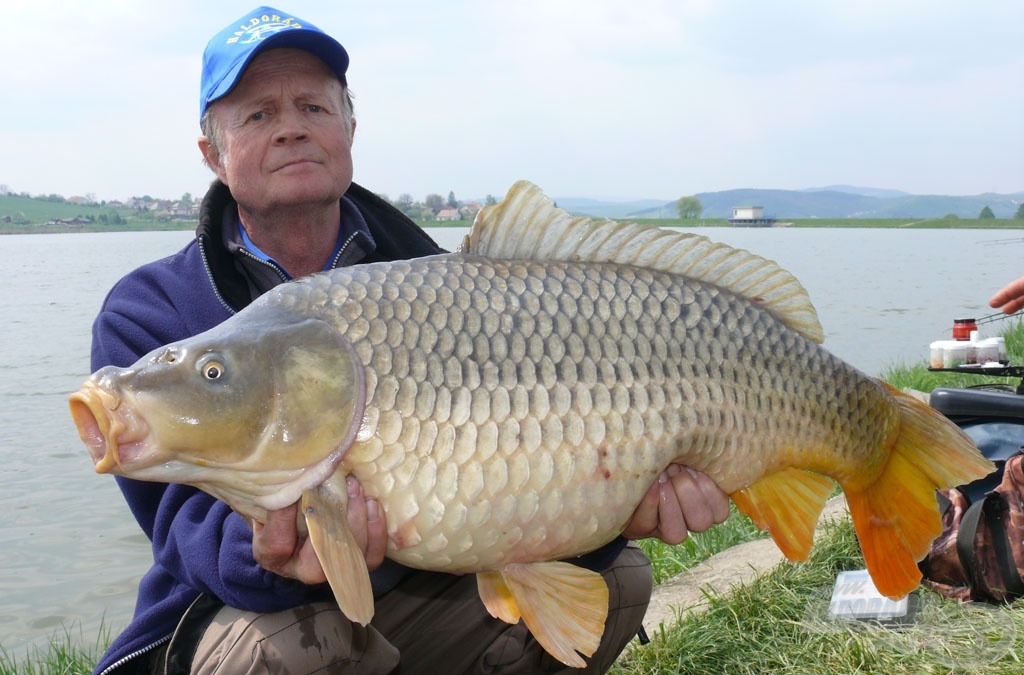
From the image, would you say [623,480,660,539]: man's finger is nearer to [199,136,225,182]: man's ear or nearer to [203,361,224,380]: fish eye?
[203,361,224,380]: fish eye

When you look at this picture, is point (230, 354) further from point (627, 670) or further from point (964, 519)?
point (964, 519)

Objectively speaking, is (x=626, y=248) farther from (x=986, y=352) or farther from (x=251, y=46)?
(x=986, y=352)

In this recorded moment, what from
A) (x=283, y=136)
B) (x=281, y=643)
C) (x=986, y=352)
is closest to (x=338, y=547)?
(x=281, y=643)

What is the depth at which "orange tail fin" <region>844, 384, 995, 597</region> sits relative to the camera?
157 cm

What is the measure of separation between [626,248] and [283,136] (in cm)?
91

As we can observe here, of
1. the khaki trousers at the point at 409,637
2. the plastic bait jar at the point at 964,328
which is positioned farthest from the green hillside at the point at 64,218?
the khaki trousers at the point at 409,637

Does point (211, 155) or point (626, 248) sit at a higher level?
point (211, 155)

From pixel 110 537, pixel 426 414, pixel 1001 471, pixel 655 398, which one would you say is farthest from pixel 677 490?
pixel 110 537

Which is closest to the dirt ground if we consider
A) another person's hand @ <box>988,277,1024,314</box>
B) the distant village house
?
another person's hand @ <box>988,277,1024,314</box>

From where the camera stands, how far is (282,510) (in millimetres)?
1262

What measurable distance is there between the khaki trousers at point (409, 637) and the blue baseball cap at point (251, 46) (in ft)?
3.67

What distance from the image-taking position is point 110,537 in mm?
4645

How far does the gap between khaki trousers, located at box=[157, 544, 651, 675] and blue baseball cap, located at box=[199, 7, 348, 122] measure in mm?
1119

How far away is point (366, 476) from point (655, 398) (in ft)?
1.43
